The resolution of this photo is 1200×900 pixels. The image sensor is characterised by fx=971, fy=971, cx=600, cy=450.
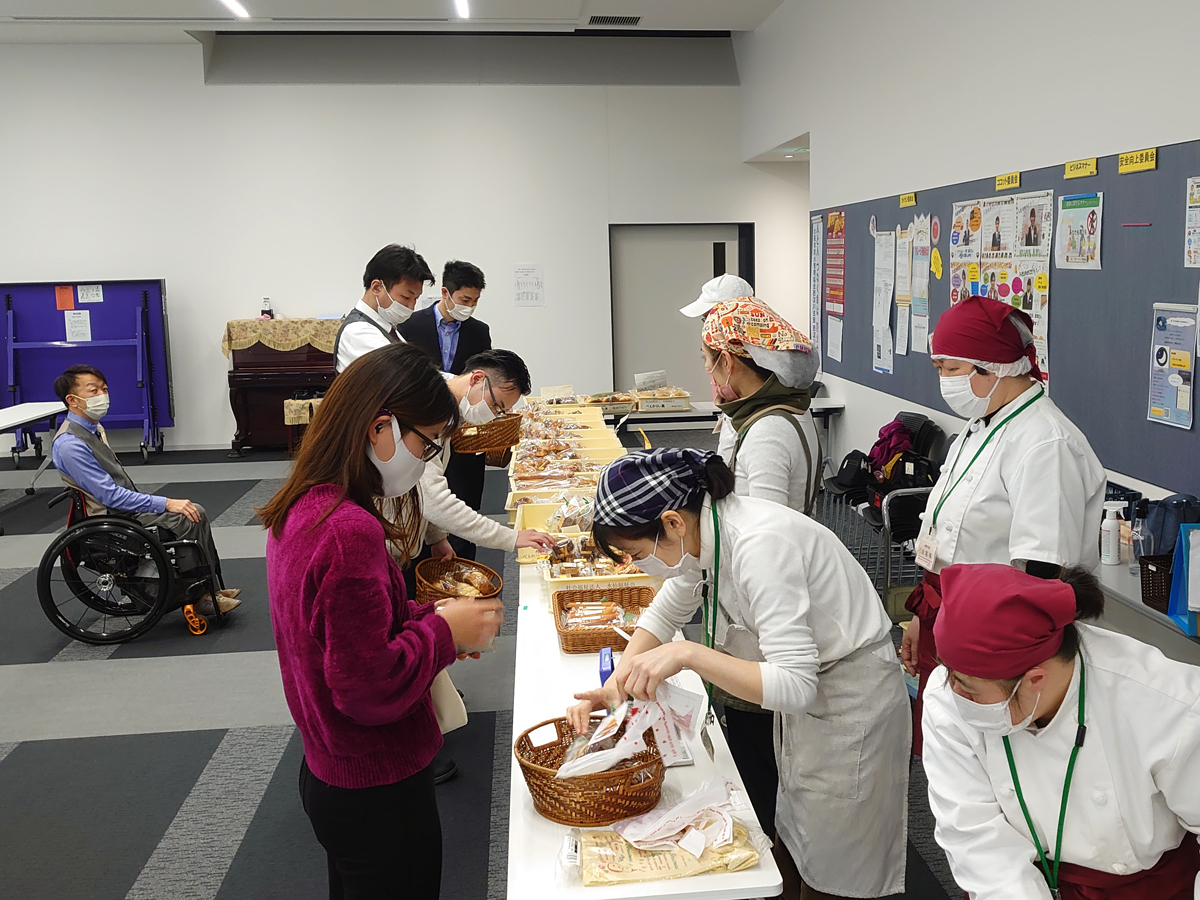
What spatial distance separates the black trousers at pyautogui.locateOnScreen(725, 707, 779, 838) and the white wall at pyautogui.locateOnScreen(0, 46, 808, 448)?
7707 millimetres

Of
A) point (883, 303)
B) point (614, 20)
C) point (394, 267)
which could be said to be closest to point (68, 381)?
point (394, 267)

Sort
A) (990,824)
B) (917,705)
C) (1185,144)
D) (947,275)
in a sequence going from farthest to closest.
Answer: (947,275), (1185,144), (917,705), (990,824)

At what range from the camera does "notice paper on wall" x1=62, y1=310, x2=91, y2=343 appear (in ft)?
30.8

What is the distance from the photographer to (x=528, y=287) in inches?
385

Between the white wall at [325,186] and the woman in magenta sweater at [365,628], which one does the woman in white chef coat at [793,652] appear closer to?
the woman in magenta sweater at [365,628]

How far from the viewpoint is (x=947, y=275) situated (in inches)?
201

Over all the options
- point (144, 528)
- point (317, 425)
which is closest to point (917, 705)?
point (317, 425)

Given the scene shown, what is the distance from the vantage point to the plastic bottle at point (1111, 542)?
121 inches

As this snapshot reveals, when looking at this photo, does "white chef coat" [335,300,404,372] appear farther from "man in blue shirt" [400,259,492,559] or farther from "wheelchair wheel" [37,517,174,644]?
"wheelchair wheel" [37,517,174,644]

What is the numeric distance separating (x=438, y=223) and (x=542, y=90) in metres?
1.66

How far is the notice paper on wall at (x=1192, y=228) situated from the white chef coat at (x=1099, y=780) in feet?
7.30

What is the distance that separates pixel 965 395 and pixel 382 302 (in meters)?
2.43

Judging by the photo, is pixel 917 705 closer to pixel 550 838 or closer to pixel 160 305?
pixel 550 838

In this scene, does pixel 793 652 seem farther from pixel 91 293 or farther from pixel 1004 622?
pixel 91 293
